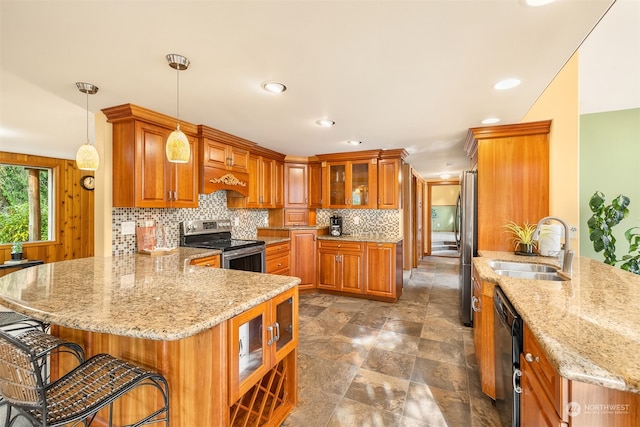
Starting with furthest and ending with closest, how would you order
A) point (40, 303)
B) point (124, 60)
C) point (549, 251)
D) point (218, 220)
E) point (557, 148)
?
point (218, 220), point (557, 148), point (549, 251), point (124, 60), point (40, 303)

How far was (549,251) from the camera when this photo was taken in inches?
97.7

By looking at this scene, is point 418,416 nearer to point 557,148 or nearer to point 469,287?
point 469,287

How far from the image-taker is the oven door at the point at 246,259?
9.80 ft

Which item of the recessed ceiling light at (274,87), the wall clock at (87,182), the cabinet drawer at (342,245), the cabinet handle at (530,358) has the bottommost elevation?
the cabinet handle at (530,358)

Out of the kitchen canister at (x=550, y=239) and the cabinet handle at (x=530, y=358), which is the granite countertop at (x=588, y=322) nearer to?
the cabinet handle at (x=530, y=358)

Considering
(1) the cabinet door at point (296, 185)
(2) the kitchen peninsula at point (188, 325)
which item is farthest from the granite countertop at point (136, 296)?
(1) the cabinet door at point (296, 185)

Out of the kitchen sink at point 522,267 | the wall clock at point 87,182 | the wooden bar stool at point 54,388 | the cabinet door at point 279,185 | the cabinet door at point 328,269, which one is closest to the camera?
the wooden bar stool at point 54,388

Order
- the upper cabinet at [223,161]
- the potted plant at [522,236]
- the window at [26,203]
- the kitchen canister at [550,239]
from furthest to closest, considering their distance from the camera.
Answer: the window at [26,203] → the upper cabinet at [223,161] → the potted plant at [522,236] → the kitchen canister at [550,239]

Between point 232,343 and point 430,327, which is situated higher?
point 232,343

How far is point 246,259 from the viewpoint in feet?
10.9

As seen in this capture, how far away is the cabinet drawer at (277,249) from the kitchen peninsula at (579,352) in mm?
2856

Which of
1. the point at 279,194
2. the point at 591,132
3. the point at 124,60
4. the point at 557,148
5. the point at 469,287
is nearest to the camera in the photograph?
the point at 124,60

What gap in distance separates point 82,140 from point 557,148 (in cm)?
571

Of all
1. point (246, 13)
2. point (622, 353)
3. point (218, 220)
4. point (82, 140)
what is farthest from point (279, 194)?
point (622, 353)
